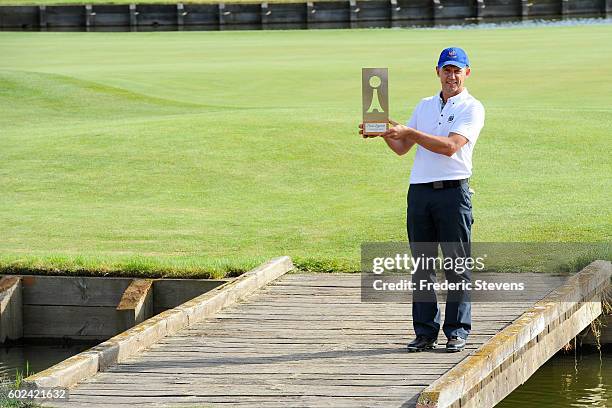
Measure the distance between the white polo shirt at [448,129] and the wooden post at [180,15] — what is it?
4783 centimetres

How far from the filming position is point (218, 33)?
48.8 metres

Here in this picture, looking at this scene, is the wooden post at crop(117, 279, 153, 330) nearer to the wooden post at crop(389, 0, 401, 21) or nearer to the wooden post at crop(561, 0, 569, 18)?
the wooden post at crop(389, 0, 401, 21)

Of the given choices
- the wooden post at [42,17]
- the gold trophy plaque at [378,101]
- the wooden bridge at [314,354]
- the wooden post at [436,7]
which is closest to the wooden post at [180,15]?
the wooden post at [42,17]

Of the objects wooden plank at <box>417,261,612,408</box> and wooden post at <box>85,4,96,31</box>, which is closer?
wooden plank at <box>417,261,612,408</box>

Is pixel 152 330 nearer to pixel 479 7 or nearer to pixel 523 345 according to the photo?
pixel 523 345

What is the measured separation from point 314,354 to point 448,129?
1.69 meters

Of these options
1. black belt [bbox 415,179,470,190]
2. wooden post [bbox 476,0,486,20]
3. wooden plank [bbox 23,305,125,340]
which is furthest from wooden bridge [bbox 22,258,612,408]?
wooden post [bbox 476,0,486,20]

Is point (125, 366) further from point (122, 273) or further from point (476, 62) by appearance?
point (476, 62)

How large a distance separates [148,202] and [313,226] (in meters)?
2.63

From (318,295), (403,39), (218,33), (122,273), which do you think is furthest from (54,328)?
(218,33)

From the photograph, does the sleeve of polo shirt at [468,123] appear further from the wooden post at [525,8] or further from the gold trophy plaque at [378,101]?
the wooden post at [525,8]

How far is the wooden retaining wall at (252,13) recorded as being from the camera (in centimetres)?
5488

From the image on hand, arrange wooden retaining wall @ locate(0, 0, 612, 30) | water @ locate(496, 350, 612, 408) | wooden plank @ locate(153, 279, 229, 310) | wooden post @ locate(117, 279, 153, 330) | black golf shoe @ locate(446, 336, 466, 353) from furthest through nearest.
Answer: wooden retaining wall @ locate(0, 0, 612, 30) → wooden plank @ locate(153, 279, 229, 310) → wooden post @ locate(117, 279, 153, 330) → water @ locate(496, 350, 612, 408) → black golf shoe @ locate(446, 336, 466, 353)

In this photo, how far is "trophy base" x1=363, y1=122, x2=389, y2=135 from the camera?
7.54 metres
